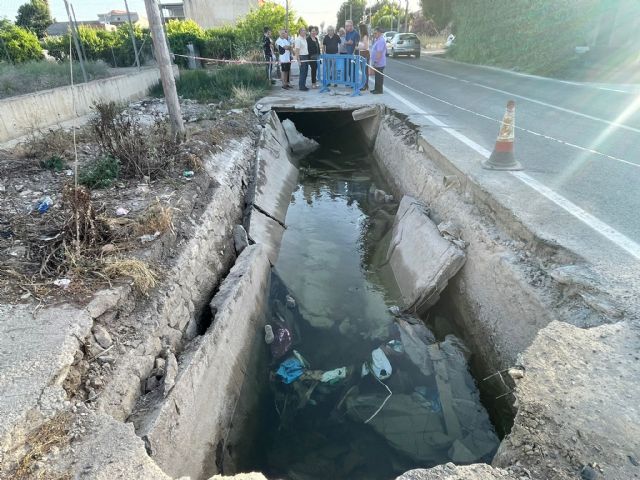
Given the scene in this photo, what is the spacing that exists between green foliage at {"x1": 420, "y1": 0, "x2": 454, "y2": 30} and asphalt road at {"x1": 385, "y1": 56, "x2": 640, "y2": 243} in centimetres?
1483

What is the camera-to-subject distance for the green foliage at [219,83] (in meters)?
11.6

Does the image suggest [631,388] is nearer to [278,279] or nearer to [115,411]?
[115,411]

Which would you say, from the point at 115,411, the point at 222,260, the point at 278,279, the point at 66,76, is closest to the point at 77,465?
the point at 115,411

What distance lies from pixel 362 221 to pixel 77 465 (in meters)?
5.84

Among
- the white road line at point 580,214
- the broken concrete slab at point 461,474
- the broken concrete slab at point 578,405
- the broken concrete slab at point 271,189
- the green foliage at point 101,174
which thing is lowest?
the broken concrete slab at point 271,189

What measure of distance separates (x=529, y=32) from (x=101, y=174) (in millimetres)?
18762

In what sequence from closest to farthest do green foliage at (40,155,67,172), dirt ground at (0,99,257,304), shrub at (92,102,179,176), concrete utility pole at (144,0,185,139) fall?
dirt ground at (0,99,257,304) → shrub at (92,102,179,176) → green foliage at (40,155,67,172) → concrete utility pole at (144,0,185,139)

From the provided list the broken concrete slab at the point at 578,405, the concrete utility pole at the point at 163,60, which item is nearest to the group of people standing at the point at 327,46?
the concrete utility pole at the point at 163,60

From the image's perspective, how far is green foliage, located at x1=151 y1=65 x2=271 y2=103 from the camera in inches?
457

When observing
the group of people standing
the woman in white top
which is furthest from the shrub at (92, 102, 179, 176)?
the woman in white top

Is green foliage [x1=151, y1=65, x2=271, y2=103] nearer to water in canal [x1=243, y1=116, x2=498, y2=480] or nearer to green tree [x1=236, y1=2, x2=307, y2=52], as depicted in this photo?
green tree [x1=236, y1=2, x2=307, y2=52]

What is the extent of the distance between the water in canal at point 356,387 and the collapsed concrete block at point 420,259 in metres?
0.21

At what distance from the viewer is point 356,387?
3877mm

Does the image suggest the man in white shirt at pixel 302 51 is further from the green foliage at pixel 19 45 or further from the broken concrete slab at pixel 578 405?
the broken concrete slab at pixel 578 405
